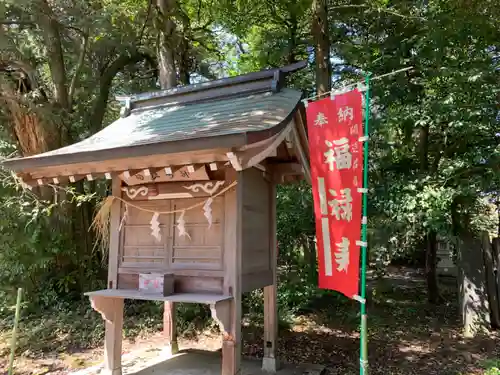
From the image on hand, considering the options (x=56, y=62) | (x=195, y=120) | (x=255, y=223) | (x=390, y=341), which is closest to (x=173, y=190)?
(x=195, y=120)

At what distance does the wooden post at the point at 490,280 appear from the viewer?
7.31 metres

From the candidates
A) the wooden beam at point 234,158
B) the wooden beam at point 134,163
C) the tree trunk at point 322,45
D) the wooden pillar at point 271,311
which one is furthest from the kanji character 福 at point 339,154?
the tree trunk at point 322,45

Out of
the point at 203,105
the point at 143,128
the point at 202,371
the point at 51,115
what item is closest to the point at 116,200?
the point at 143,128

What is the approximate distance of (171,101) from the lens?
263 inches

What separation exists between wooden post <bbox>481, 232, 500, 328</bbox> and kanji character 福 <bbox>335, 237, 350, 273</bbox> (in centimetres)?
493

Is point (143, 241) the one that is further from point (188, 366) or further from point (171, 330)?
point (171, 330)

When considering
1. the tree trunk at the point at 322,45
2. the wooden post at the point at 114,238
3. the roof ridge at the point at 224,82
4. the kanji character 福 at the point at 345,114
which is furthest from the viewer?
the tree trunk at the point at 322,45

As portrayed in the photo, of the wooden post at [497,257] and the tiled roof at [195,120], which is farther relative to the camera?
the wooden post at [497,257]

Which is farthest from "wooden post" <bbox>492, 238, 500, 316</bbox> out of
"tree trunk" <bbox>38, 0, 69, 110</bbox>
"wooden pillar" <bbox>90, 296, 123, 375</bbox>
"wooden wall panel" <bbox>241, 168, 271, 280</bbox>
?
"tree trunk" <bbox>38, 0, 69, 110</bbox>

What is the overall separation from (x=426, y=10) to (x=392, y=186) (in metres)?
3.65

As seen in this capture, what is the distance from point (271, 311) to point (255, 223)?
157 centimetres

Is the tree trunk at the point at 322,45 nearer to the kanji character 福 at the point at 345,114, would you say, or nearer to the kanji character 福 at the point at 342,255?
the kanji character 福 at the point at 345,114

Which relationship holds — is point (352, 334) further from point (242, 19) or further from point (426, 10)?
point (242, 19)

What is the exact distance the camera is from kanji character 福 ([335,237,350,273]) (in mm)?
4090
